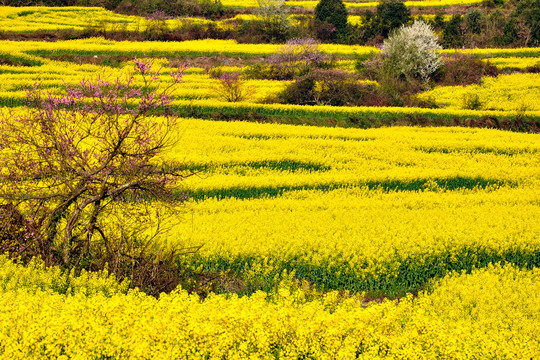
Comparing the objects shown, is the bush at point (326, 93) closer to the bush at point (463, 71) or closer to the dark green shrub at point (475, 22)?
the bush at point (463, 71)

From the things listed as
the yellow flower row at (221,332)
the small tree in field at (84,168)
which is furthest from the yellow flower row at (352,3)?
the yellow flower row at (221,332)

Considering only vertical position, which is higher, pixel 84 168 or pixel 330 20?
pixel 330 20

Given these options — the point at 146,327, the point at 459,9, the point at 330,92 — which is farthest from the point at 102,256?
the point at 459,9

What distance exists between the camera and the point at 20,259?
10625mm

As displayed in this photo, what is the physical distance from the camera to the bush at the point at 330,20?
57531 millimetres

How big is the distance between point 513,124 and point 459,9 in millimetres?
48088

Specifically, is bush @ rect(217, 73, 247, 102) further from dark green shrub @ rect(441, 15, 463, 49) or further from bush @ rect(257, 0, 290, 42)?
dark green shrub @ rect(441, 15, 463, 49)

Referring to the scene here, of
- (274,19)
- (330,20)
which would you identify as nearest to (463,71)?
(330,20)

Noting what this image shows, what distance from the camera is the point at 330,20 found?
58.8m

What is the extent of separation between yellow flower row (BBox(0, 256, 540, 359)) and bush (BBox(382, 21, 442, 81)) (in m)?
33.0

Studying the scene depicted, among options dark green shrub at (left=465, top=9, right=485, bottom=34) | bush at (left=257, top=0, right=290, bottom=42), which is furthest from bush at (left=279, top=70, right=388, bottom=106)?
dark green shrub at (left=465, top=9, right=485, bottom=34)

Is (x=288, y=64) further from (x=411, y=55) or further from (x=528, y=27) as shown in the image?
(x=528, y=27)

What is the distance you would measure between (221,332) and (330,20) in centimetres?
5512

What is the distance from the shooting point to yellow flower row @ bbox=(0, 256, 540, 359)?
6.92 meters
